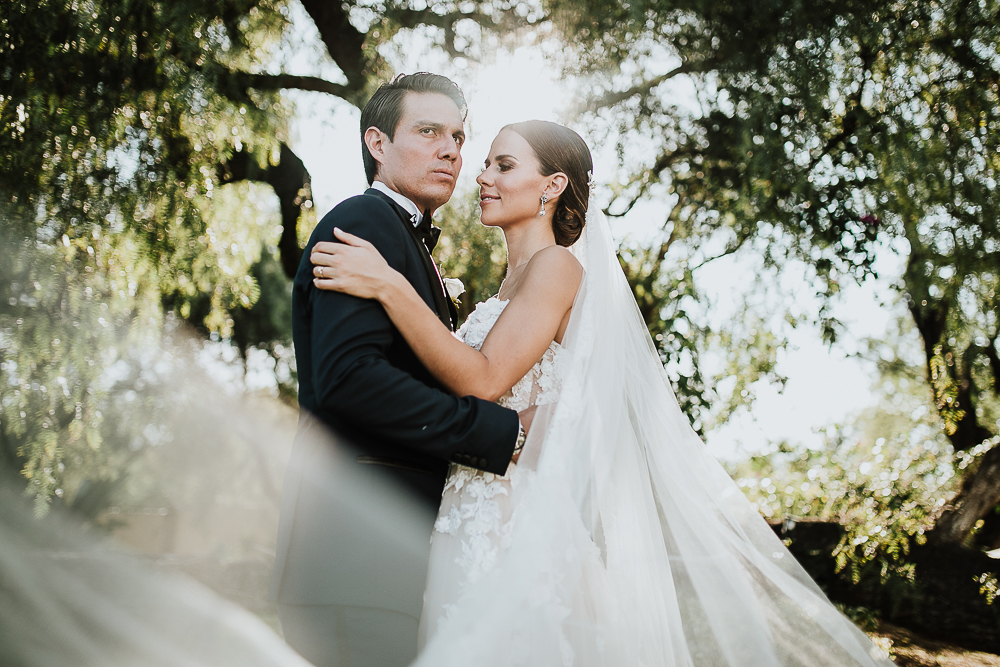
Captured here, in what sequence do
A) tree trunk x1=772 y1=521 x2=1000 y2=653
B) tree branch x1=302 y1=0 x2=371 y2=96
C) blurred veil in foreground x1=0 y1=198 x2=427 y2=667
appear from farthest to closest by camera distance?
tree branch x1=302 y1=0 x2=371 y2=96, tree trunk x1=772 y1=521 x2=1000 y2=653, blurred veil in foreground x1=0 y1=198 x2=427 y2=667

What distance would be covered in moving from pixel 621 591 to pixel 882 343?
32.1 feet

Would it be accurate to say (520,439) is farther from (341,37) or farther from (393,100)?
(341,37)

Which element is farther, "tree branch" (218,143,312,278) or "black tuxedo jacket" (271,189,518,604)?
"tree branch" (218,143,312,278)

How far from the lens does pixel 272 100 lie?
4.70 metres

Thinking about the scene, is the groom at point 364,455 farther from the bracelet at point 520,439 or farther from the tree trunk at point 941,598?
the tree trunk at point 941,598

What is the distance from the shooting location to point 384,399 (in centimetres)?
148

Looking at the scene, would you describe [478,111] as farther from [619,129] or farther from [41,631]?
[41,631]

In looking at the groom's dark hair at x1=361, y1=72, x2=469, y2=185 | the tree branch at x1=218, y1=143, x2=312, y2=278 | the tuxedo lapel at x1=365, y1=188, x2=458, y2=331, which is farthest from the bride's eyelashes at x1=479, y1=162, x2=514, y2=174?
the tree branch at x1=218, y1=143, x2=312, y2=278

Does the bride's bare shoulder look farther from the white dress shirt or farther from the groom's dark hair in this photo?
the groom's dark hair

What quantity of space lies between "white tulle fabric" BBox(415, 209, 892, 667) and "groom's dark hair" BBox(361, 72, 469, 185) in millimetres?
774

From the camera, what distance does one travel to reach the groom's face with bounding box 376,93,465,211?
6.66 ft

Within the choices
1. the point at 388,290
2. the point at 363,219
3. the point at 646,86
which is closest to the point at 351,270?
the point at 388,290

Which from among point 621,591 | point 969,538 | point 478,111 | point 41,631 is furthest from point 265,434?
point 621,591

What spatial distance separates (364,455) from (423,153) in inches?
36.7
